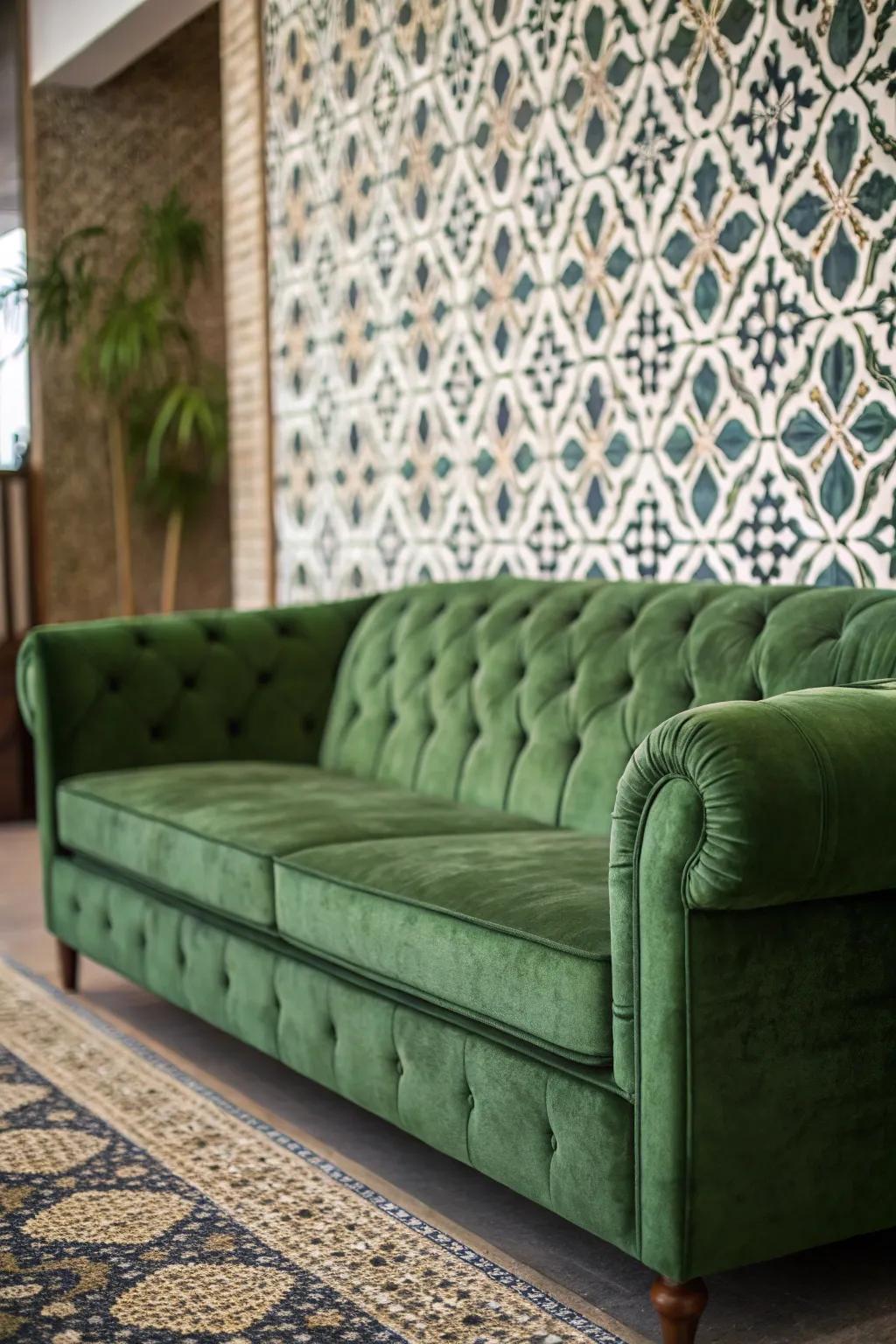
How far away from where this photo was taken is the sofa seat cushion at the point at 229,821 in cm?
292

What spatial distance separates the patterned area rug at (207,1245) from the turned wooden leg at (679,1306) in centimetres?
10

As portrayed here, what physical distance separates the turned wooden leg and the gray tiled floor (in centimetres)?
8

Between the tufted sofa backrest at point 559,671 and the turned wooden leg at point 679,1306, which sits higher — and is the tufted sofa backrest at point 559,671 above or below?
above

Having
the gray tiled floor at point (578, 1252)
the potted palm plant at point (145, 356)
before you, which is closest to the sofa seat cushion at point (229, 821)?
the gray tiled floor at point (578, 1252)

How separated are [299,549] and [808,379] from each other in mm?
2296

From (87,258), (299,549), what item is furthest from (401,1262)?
(87,258)

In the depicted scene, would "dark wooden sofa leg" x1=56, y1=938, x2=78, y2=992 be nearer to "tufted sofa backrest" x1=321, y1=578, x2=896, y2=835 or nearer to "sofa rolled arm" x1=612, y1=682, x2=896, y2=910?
"tufted sofa backrest" x1=321, y1=578, x2=896, y2=835

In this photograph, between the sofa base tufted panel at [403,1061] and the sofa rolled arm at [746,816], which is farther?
the sofa base tufted panel at [403,1061]

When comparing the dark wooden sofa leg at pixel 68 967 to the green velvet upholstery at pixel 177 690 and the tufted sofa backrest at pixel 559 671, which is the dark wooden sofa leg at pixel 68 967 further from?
the tufted sofa backrest at pixel 559 671

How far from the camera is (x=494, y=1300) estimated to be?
6.95 feet

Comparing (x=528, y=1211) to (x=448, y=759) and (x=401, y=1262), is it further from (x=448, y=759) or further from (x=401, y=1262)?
(x=448, y=759)

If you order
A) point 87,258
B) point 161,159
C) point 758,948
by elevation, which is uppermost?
point 161,159

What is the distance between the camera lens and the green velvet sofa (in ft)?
6.28

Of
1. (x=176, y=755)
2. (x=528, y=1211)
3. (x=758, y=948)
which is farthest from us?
(x=176, y=755)
